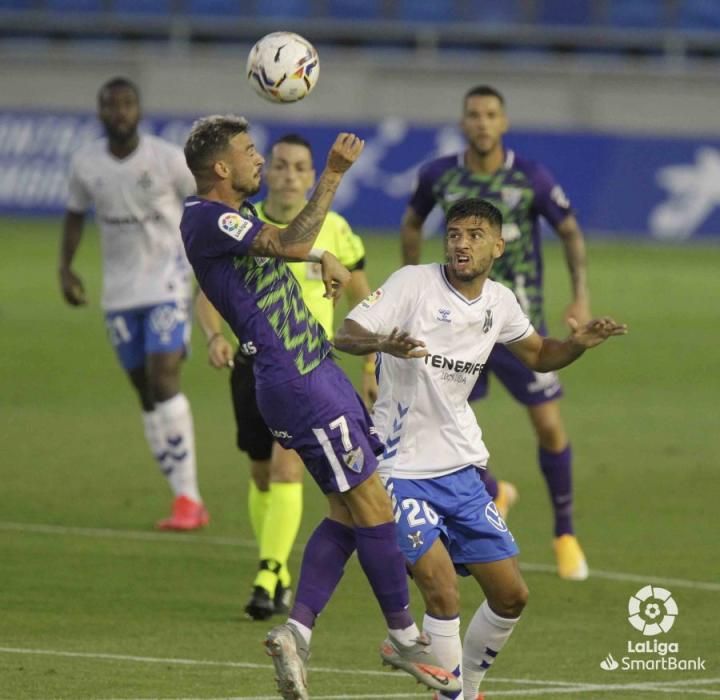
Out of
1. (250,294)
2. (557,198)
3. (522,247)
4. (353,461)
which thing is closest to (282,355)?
(250,294)

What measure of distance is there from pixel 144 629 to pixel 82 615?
0.45m

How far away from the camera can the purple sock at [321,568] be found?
24.6 ft

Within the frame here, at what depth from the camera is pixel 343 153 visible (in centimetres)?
735

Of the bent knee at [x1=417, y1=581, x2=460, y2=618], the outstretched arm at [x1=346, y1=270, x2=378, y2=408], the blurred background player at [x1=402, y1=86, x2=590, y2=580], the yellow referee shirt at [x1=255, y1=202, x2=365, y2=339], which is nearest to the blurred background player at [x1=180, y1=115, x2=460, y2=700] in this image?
the bent knee at [x1=417, y1=581, x2=460, y2=618]

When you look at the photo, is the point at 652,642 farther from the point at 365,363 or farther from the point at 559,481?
the point at 559,481

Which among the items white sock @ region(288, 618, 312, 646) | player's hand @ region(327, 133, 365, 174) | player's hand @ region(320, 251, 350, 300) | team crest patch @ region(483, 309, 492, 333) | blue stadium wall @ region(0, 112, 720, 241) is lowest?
blue stadium wall @ region(0, 112, 720, 241)

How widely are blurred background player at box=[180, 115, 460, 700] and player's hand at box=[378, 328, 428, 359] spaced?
0.39 m

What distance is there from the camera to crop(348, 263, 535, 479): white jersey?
7.54m

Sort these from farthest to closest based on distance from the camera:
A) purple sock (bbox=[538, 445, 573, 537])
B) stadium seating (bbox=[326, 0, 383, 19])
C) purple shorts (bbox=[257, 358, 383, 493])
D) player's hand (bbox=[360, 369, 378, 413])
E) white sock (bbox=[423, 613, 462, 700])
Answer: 1. stadium seating (bbox=[326, 0, 383, 19])
2. purple sock (bbox=[538, 445, 573, 537])
3. player's hand (bbox=[360, 369, 378, 413])
4. purple shorts (bbox=[257, 358, 383, 493])
5. white sock (bbox=[423, 613, 462, 700])

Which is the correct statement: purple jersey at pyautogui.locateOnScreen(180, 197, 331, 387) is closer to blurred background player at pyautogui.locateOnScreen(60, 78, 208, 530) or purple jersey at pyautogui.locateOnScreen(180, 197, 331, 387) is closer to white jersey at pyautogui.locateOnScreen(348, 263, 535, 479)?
white jersey at pyautogui.locateOnScreen(348, 263, 535, 479)

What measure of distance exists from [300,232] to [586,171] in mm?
25630

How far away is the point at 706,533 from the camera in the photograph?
38.3ft

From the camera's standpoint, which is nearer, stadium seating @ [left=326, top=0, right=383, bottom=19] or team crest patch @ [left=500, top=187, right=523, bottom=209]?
team crest patch @ [left=500, top=187, right=523, bottom=209]

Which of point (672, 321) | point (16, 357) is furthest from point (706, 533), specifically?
point (672, 321)
